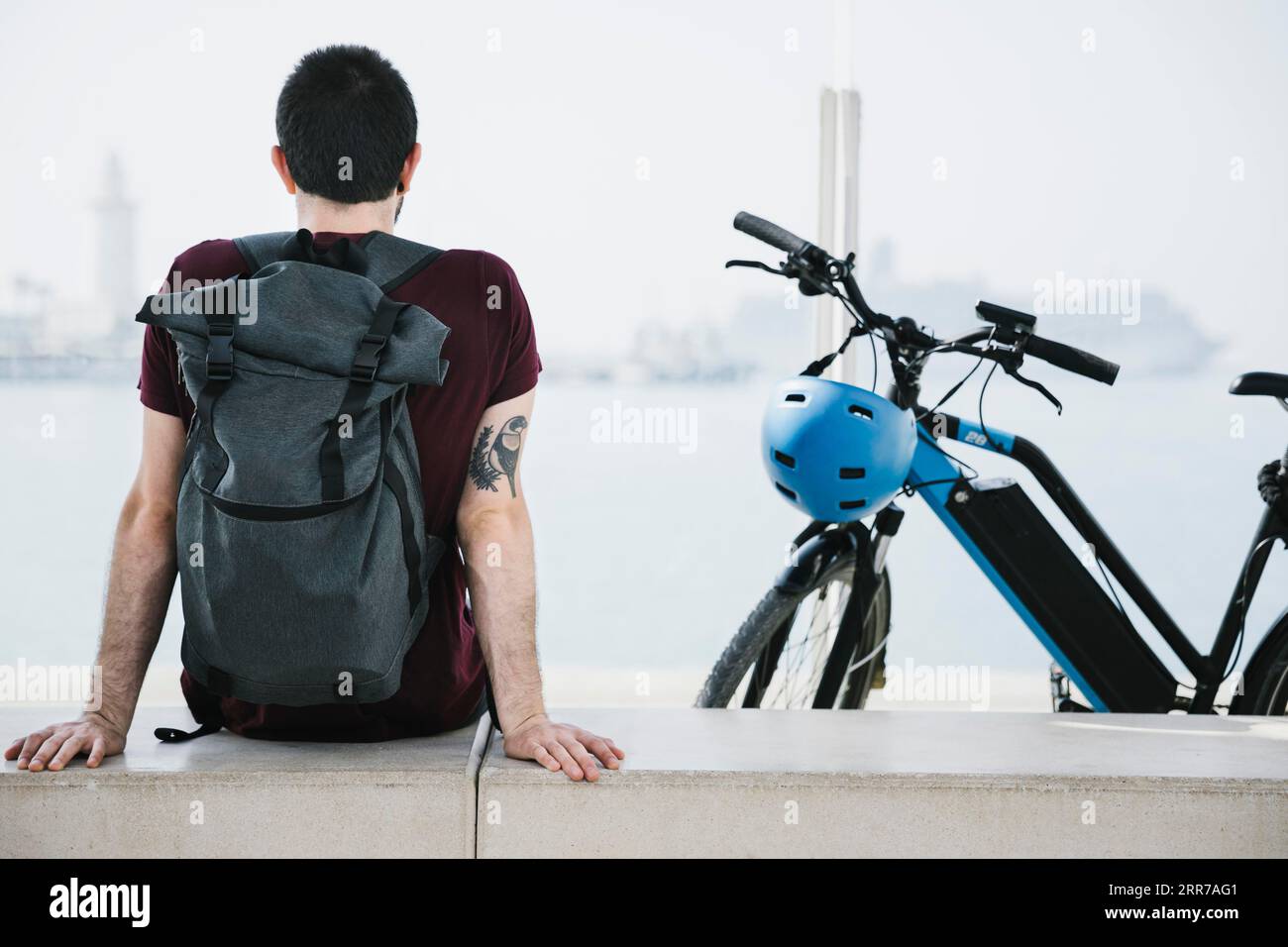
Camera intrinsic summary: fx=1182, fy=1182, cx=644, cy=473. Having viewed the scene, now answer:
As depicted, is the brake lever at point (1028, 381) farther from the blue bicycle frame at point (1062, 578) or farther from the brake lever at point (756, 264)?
the brake lever at point (756, 264)

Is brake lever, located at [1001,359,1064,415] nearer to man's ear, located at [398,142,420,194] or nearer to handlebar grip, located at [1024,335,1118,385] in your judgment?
handlebar grip, located at [1024,335,1118,385]

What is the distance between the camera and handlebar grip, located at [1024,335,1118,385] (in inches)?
70.1

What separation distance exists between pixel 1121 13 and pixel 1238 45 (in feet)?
1.20

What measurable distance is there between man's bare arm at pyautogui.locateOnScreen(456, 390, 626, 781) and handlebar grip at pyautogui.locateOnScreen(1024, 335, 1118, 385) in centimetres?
86

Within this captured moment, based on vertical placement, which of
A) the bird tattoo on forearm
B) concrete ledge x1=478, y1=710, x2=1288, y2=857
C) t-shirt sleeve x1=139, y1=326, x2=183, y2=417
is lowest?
concrete ledge x1=478, y1=710, x2=1288, y2=857

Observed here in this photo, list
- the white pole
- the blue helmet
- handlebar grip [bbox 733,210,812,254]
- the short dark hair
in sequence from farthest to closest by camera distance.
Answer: the white pole < handlebar grip [bbox 733,210,812,254] < the blue helmet < the short dark hair

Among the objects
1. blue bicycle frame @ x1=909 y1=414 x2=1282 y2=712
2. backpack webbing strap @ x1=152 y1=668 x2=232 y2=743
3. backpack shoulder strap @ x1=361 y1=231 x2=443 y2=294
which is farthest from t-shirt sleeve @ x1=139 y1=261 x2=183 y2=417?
blue bicycle frame @ x1=909 y1=414 x2=1282 y2=712

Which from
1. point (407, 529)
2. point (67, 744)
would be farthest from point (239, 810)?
point (407, 529)

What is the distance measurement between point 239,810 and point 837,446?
92 centimetres

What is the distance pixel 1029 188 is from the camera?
130 inches

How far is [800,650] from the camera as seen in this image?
2061 mm

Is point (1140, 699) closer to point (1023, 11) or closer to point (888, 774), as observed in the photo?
point (888, 774)

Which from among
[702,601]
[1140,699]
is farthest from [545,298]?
[1140,699]

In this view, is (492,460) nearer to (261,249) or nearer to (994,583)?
(261,249)
